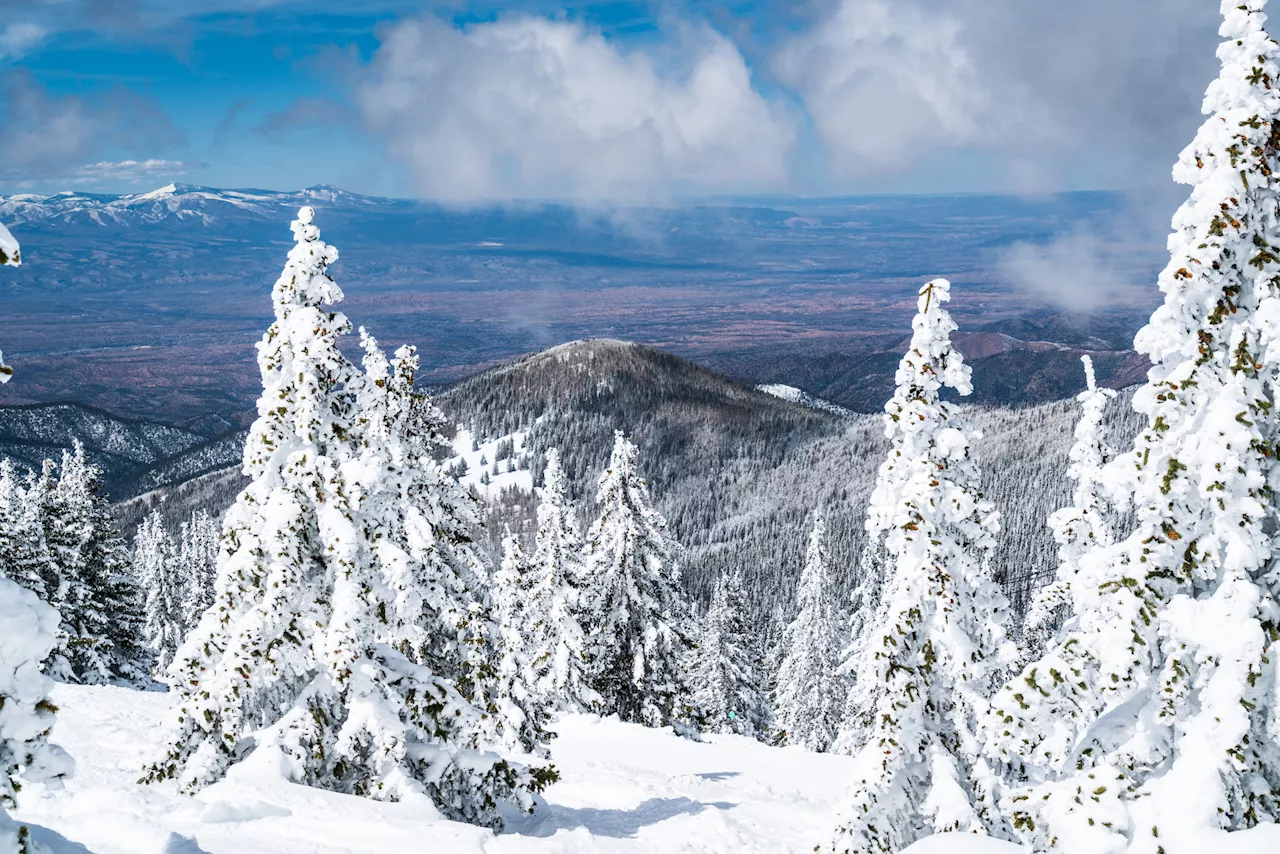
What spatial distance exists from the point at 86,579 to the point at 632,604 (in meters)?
19.4

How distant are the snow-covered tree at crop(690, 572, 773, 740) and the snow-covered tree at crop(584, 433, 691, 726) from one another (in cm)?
2207

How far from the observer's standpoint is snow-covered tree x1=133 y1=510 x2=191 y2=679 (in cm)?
6353

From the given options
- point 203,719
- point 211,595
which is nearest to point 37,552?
point 203,719

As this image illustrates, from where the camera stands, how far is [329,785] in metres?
12.2

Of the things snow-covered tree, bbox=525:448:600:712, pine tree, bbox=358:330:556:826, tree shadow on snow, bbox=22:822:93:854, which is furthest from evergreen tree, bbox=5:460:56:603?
Result: tree shadow on snow, bbox=22:822:93:854

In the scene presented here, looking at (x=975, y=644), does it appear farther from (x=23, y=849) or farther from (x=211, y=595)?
(x=211, y=595)

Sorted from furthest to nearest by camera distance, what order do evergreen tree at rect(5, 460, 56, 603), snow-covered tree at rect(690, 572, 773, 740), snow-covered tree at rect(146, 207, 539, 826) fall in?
snow-covered tree at rect(690, 572, 773, 740) < evergreen tree at rect(5, 460, 56, 603) < snow-covered tree at rect(146, 207, 539, 826)

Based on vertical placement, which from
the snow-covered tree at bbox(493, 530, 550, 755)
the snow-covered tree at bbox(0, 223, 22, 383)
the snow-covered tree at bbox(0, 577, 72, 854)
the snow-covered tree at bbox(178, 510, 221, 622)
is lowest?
the snow-covered tree at bbox(178, 510, 221, 622)

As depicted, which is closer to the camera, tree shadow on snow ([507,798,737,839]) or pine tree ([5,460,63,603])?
tree shadow on snow ([507,798,737,839])

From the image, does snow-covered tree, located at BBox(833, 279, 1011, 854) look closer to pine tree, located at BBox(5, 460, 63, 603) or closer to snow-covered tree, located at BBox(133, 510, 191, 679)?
pine tree, located at BBox(5, 460, 63, 603)

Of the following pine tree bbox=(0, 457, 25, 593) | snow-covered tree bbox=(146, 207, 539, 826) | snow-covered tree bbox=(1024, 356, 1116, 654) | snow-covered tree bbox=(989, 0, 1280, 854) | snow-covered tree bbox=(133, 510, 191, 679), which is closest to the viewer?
snow-covered tree bbox=(989, 0, 1280, 854)

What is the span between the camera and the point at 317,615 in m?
12.2

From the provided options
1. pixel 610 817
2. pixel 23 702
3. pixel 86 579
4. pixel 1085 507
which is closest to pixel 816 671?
pixel 1085 507

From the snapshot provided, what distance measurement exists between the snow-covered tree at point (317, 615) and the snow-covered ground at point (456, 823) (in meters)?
0.75
